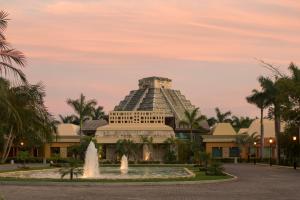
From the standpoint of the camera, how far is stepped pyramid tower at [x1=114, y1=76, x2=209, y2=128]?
9500 cm

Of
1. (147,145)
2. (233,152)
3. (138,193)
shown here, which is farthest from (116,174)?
(233,152)

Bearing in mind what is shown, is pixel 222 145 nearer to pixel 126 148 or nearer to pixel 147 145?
pixel 147 145

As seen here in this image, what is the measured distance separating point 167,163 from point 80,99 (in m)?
19.3

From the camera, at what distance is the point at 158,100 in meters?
96.8

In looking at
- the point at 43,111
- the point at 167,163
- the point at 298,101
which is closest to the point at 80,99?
the point at 167,163

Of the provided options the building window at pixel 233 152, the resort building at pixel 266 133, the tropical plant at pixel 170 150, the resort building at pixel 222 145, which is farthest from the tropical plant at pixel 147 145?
the resort building at pixel 266 133

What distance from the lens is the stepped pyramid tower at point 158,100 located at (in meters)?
95.0

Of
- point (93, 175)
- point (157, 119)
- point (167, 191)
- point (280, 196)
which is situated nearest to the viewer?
point (280, 196)

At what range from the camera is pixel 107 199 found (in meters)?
19.1

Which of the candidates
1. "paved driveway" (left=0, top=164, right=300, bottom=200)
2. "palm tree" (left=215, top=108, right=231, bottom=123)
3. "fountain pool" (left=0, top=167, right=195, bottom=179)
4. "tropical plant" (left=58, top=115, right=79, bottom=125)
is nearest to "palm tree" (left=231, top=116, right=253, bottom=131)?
"palm tree" (left=215, top=108, right=231, bottom=123)

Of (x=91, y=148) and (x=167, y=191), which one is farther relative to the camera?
(x=91, y=148)

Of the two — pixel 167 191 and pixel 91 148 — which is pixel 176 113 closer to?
pixel 91 148

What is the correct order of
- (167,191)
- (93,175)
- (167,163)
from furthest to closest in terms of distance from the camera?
(167,163), (93,175), (167,191)

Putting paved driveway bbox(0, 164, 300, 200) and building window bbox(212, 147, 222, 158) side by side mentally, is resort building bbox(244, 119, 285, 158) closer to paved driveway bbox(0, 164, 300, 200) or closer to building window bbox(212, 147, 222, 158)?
building window bbox(212, 147, 222, 158)
